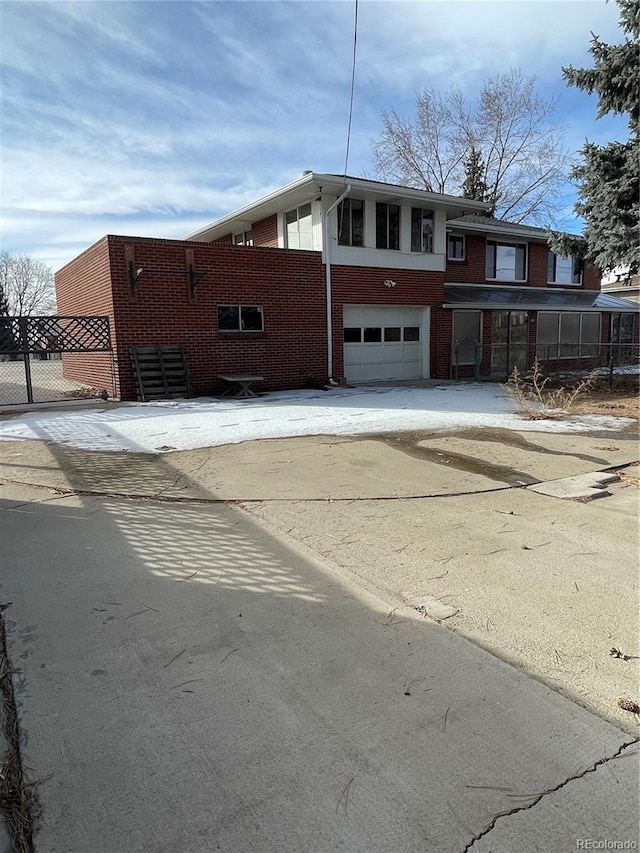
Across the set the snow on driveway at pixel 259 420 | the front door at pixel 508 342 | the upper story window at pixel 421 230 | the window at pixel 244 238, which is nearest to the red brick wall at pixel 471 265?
the front door at pixel 508 342

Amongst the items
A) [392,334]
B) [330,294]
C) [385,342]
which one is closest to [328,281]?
[330,294]

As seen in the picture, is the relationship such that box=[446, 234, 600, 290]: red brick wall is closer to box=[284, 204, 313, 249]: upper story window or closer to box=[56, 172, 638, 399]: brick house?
box=[56, 172, 638, 399]: brick house

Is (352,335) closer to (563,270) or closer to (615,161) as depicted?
(615,161)

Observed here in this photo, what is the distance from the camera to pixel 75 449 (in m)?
8.14

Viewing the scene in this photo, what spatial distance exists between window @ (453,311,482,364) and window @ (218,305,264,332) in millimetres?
7378

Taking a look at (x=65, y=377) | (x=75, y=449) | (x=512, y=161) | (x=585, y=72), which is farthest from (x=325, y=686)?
(x=512, y=161)

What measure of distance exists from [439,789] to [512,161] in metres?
38.1

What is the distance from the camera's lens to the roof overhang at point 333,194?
14722 mm

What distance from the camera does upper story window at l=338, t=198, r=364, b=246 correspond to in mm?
16297

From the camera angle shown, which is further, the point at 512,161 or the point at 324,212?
the point at 512,161

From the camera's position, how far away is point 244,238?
20375 mm

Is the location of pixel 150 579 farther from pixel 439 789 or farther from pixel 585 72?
pixel 585 72

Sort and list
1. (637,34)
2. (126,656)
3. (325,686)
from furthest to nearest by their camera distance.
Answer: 1. (637,34)
2. (126,656)
3. (325,686)

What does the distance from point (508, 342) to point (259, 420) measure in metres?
13.4
